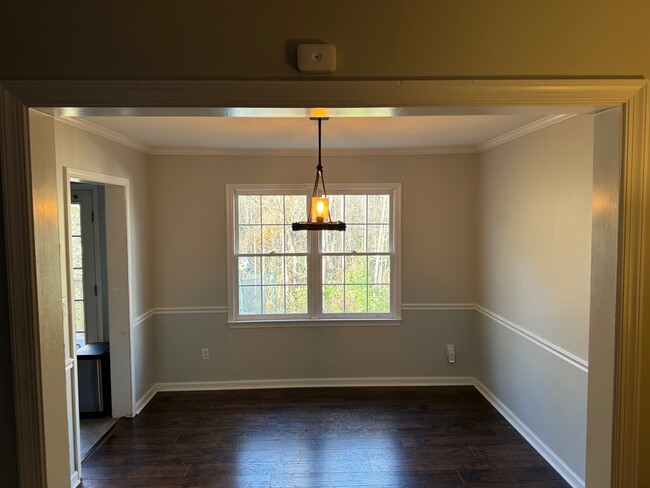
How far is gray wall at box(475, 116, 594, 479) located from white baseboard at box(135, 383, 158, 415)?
3.51 m

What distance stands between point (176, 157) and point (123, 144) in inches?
23.8

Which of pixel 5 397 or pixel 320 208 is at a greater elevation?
pixel 320 208

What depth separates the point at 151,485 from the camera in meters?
2.60

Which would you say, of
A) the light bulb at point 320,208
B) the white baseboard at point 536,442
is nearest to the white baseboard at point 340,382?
the white baseboard at point 536,442

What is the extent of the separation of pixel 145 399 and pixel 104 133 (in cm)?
260

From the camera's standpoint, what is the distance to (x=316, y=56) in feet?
3.70

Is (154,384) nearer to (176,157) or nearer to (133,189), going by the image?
(133,189)

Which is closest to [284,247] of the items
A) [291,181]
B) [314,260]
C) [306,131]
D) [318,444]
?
[314,260]

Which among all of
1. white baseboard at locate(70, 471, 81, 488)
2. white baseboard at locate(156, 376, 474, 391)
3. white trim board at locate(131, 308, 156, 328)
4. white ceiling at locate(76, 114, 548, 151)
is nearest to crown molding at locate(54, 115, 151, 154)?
white ceiling at locate(76, 114, 548, 151)

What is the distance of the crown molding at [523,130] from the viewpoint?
2652mm

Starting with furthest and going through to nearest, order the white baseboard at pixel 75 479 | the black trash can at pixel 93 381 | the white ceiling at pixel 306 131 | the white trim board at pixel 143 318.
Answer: the white trim board at pixel 143 318 → the black trash can at pixel 93 381 → the white ceiling at pixel 306 131 → the white baseboard at pixel 75 479

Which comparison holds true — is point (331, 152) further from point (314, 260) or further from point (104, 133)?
point (104, 133)

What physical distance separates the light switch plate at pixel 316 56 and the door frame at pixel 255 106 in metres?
0.05

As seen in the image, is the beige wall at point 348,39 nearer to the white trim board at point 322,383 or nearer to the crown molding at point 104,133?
the crown molding at point 104,133
